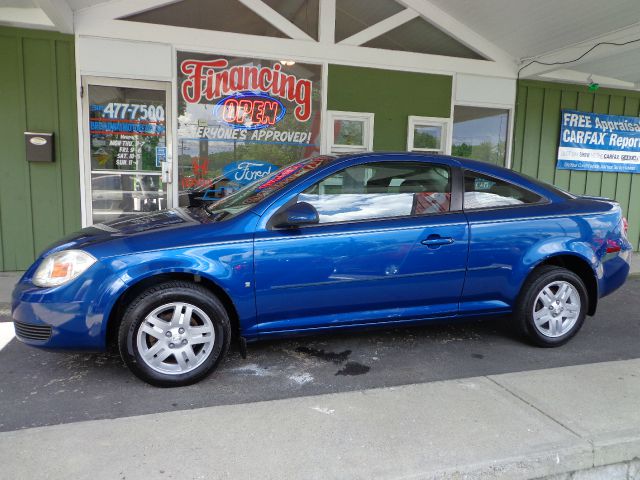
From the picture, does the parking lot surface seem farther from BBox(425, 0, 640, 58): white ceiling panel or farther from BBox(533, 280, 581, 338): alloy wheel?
BBox(425, 0, 640, 58): white ceiling panel

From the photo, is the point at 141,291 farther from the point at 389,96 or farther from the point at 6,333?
the point at 389,96

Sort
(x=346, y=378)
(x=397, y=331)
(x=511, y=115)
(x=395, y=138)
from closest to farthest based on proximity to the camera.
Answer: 1. (x=346, y=378)
2. (x=397, y=331)
3. (x=395, y=138)
4. (x=511, y=115)

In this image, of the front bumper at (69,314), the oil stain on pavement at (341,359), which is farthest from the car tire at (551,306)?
the front bumper at (69,314)

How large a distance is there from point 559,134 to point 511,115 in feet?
3.32

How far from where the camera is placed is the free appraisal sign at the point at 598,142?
8438 mm

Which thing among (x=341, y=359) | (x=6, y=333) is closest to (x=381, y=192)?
(x=341, y=359)

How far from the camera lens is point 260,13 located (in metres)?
6.63

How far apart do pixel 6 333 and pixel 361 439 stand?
3.38 m

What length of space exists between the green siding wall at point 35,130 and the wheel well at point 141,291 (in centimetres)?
366

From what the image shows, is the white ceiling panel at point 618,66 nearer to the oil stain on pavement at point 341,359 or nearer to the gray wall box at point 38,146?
the oil stain on pavement at point 341,359

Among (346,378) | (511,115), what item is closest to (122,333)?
(346,378)

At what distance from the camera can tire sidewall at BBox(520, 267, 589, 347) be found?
3.97 meters

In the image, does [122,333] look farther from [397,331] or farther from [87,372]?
[397,331]

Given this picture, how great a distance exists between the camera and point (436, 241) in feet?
12.0
